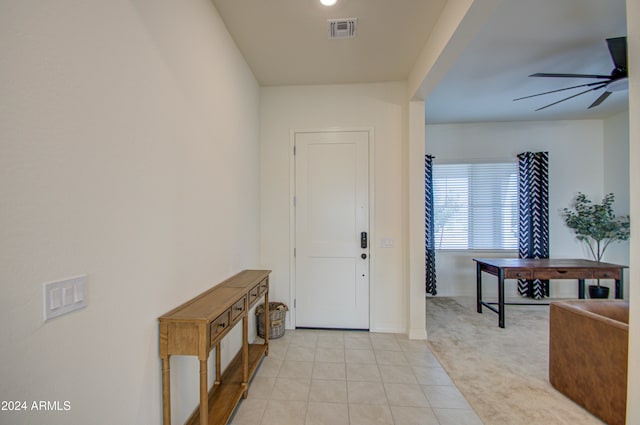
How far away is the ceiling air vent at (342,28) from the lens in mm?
2270

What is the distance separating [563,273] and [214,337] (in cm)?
411

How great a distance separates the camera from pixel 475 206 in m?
A: 4.79

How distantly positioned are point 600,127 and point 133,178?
6645 mm

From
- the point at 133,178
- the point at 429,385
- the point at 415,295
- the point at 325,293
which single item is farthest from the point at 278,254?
the point at 133,178

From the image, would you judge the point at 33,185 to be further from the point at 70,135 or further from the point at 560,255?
the point at 560,255

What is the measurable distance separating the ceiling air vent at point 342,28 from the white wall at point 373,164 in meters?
0.92

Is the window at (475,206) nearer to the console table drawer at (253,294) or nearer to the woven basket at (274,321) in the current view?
the woven basket at (274,321)

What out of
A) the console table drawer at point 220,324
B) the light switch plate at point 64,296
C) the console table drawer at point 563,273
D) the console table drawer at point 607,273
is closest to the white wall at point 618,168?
the console table drawer at point 607,273

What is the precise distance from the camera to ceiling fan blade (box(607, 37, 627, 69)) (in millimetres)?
2264

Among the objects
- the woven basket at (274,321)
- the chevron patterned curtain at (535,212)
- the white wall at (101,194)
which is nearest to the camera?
the white wall at (101,194)

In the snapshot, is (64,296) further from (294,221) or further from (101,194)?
(294,221)

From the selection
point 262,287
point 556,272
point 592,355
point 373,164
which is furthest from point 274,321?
point 556,272

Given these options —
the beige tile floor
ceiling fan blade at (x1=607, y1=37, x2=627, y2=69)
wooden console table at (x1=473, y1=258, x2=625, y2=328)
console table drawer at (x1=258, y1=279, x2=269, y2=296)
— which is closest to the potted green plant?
wooden console table at (x1=473, y1=258, x2=625, y2=328)

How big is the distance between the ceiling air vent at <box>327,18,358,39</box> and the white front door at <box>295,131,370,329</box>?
109cm
